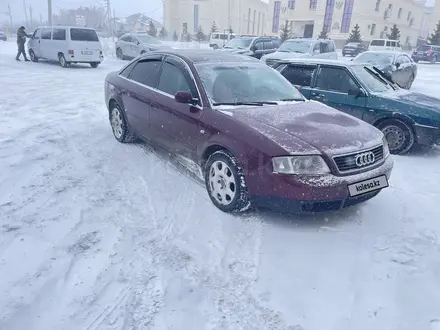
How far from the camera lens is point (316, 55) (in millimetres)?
16062

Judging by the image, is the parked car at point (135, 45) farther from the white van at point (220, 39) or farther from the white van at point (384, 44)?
the white van at point (384, 44)

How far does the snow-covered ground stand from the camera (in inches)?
99.3

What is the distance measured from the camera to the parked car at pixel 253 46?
62.2 ft

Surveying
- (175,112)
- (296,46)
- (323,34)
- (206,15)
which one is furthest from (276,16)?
(175,112)

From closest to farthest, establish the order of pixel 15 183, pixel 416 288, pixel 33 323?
1. pixel 33 323
2. pixel 416 288
3. pixel 15 183

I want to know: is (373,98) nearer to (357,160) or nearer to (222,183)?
(357,160)

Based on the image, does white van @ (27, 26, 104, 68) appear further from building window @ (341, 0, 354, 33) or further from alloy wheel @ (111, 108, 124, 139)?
building window @ (341, 0, 354, 33)

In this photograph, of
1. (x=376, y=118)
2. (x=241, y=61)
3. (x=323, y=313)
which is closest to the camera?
(x=323, y=313)

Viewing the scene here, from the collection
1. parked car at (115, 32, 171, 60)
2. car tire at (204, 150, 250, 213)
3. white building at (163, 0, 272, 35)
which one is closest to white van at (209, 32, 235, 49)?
parked car at (115, 32, 171, 60)

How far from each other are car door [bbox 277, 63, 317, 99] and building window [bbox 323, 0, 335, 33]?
1914 inches

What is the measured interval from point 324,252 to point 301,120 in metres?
1.41

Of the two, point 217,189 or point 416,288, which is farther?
Answer: point 217,189

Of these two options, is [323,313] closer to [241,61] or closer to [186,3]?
[241,61]

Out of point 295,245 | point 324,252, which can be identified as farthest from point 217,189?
point 324,252
